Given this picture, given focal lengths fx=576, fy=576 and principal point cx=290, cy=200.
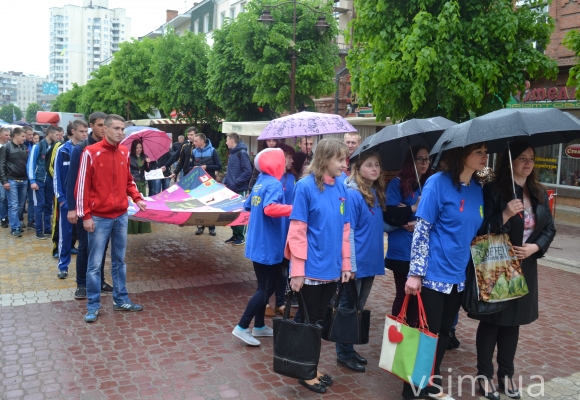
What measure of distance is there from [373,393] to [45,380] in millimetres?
2558

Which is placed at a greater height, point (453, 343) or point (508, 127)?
point (508, 127)

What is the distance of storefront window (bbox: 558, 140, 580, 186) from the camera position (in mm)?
17953

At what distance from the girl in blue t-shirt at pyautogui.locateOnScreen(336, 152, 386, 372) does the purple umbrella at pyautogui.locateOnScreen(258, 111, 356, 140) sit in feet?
4.32

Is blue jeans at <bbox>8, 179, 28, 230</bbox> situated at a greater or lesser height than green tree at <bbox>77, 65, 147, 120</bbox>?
lesser

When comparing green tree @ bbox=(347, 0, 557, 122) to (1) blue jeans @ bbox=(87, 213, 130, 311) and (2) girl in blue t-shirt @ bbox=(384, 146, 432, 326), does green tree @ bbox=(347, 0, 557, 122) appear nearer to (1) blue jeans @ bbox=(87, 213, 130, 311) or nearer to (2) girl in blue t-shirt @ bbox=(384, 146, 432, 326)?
(2) girl in blue t-shirt @ bbox=(384, 146, 432, 326)

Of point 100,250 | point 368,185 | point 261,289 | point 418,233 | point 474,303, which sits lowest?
point 261,289

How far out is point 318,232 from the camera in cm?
435

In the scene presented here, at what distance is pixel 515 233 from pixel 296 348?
1796 mm

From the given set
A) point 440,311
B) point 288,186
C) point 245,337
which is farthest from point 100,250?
point 440,311

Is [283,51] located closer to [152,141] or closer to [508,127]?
[152,141]

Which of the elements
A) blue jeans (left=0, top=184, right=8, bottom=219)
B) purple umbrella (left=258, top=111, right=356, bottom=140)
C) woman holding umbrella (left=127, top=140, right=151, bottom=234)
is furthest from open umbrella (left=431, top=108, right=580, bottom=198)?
blue jeans (left=0, top=184, right=8, bottom=219)

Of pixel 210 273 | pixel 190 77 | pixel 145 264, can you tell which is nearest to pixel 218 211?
pixel 210 273

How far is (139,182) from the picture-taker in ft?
35.7

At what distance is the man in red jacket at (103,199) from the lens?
5.81 m
